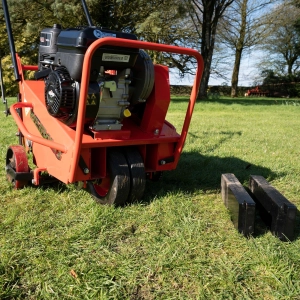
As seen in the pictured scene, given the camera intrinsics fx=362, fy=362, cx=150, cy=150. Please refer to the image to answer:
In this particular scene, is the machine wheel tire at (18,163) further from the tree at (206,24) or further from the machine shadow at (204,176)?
the tree at (206,24)

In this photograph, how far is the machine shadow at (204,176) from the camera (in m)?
3.20

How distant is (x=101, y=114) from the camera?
2.77 meters

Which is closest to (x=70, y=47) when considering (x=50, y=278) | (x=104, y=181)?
(x=104, y=181)

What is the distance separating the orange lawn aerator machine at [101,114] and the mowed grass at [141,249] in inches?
10.4

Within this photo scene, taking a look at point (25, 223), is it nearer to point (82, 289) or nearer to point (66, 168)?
point (66, 168)

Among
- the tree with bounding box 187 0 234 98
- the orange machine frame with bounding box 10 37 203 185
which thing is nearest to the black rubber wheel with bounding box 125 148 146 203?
the orange machine frame with bounding box 10 37 203 185

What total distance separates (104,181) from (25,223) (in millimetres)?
720

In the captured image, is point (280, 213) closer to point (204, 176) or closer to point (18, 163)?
point (204, 176)

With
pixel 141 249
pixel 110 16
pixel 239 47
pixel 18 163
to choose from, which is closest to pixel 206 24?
pixel 110 16

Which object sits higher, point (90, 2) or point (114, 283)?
point (90, 2)

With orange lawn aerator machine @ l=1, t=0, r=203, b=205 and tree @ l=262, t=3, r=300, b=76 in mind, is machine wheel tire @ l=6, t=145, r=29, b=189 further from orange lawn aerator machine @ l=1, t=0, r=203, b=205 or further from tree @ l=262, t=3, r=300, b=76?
tree @ l=262, t=3, r=300, b=76

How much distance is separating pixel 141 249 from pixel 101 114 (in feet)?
3.47

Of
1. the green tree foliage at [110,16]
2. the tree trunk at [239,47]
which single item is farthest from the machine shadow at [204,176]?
the tree trunk at [239,47]

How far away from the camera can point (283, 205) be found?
240cm
